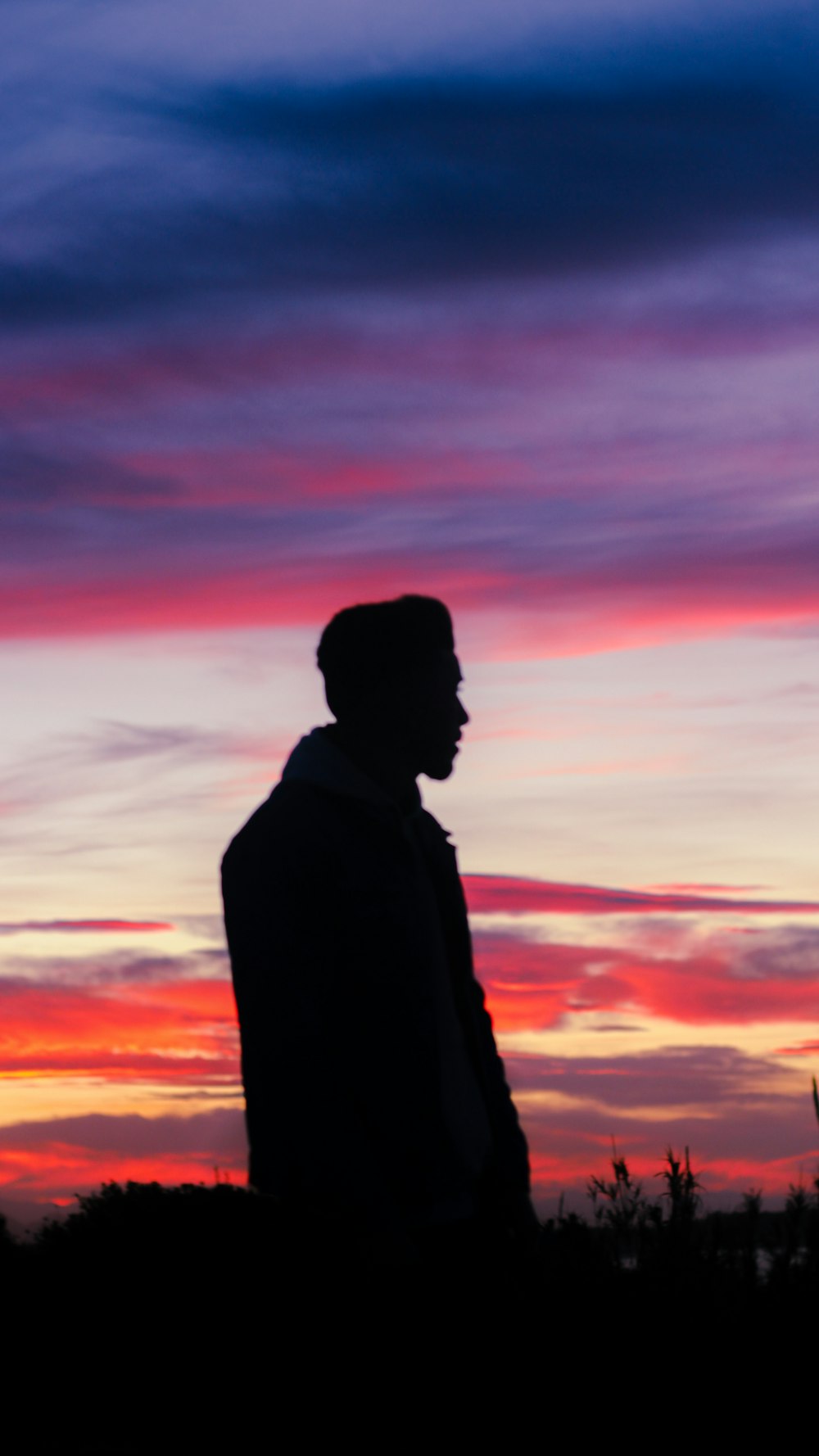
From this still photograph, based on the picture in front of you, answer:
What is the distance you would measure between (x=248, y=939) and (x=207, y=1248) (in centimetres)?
479

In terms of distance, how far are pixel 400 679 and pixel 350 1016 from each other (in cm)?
105

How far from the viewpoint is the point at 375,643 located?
489 centimetres

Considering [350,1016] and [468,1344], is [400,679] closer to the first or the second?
[350,1016]

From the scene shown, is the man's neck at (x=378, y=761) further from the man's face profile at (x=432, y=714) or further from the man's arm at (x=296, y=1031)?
the man's arm at (x=296, y=1031)

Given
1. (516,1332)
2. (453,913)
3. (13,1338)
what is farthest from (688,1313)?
(13,1338)

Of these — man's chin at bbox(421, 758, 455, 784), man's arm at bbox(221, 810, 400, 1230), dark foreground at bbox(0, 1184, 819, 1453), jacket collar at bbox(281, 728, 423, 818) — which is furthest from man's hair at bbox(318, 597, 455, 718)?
dark foreground at bbox(0, 1184, 819, 1453)

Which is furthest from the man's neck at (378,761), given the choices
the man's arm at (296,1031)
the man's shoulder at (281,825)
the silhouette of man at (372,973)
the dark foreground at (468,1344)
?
the dark foreground at (468,1344)

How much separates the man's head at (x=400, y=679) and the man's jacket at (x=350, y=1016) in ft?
0.55

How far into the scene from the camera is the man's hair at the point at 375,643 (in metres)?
4.88

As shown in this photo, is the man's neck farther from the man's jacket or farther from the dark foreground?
the dark foreground

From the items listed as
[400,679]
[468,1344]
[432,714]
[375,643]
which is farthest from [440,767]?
[468,1344]

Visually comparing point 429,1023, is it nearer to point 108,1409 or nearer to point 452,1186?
point 452,1186

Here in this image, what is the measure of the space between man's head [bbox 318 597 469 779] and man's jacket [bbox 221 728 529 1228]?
6.6 inches

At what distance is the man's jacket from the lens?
14.1ft
